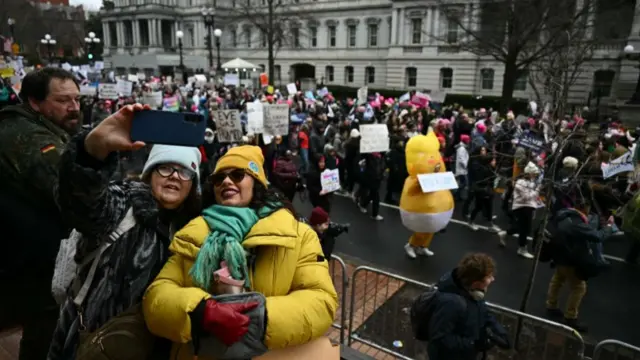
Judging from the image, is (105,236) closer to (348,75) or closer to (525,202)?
(525,202)

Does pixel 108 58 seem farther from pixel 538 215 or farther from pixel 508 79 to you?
pixel 538 215

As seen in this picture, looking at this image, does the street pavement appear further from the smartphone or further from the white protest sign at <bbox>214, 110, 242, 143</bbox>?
the smartphone

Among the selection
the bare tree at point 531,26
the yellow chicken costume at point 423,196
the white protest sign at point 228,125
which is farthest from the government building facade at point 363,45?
the yellow chicken costume at point 423,196

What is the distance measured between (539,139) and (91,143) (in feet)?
20.5

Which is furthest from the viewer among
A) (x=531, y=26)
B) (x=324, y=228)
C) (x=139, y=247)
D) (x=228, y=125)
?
(x=531, y=26)

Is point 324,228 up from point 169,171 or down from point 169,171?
down

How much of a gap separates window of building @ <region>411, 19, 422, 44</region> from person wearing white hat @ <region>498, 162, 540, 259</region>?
39129mm

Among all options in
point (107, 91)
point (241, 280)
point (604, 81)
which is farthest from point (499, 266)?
point (604, 81)

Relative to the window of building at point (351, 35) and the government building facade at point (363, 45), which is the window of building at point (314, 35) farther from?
the window of building at point (351, 35)

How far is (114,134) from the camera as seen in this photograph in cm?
160

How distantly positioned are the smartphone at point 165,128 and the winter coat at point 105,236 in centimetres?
18

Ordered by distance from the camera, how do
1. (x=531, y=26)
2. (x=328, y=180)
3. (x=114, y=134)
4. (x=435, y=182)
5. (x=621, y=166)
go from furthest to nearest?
(x=531, y=26), (x=328, y=180), (x=621, y=166), (x=435, y=182), (x=114, y=134)

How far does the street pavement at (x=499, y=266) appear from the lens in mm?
5652

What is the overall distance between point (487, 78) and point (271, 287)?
42.6m
